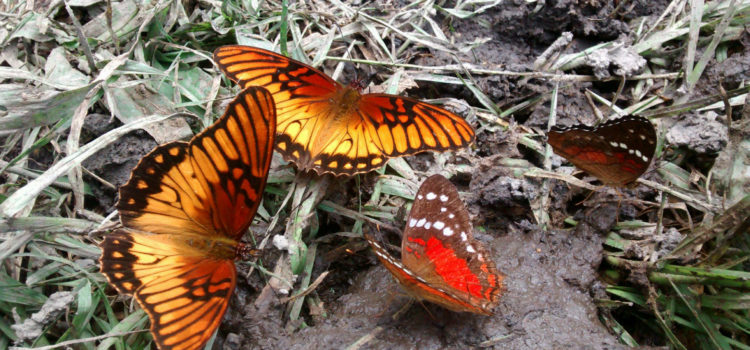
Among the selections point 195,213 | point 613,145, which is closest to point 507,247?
point 613,145

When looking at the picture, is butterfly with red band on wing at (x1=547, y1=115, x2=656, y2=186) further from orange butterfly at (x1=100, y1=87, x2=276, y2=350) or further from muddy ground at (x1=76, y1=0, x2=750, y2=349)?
orange butterfly at (x1=100, y1=87, x2=276, y2=350)

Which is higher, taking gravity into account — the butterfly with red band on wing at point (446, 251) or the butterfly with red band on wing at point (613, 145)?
the butterfly with red band on wing at point (613, 145)

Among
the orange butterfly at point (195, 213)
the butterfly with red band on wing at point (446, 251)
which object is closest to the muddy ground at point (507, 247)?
the butterfly with red band on wing at point (446, 251)

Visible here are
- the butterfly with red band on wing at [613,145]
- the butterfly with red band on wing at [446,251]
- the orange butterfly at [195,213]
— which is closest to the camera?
the orange butterfly at [195,213]

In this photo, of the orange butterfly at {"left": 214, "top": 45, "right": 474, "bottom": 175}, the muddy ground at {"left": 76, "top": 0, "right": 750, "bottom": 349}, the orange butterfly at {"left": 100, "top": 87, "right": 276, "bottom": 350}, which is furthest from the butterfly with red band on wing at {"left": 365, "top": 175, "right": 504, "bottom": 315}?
the orange butterfly at {"left": 100, "top": 87, "right": 276, "bottom": 350}

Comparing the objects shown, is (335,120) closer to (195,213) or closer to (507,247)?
(195,213)

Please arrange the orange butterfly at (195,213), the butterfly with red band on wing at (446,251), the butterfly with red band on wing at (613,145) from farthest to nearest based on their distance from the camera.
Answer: the butterfly with red band on wing at (613,145), the butterfly with red band on wing at (446,251), the orange butterfly at (195,213)

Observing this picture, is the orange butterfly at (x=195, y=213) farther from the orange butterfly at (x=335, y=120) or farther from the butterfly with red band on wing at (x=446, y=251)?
the butterfly with red band on wing at (x=446, y=251)
